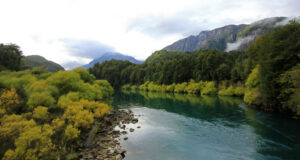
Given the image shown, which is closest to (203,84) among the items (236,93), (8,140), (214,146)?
(236,93)

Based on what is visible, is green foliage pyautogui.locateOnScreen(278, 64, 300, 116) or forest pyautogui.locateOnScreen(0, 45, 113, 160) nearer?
forest pyautogui.locateOnScreen(0, 45, 113, 160)

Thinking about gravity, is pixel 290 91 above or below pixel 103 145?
above

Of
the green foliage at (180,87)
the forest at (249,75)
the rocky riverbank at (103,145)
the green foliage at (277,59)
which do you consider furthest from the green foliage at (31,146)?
the green foliage at (180,87)

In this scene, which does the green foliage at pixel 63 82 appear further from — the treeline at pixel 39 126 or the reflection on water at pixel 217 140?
the reflection on water at pixel 217 140

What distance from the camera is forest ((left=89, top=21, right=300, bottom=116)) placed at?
31094 millimetres

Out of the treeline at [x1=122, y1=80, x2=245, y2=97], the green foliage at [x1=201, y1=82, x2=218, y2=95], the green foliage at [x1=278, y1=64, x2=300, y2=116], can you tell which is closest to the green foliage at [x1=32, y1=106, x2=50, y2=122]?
the green foliage at [x1=278, y1=64, x2=300, y2=116]

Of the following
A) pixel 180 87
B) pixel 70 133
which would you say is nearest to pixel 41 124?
pixel 70 133

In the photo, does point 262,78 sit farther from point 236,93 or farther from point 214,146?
point 236,93

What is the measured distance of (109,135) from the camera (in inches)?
956

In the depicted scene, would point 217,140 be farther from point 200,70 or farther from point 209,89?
point 200,70

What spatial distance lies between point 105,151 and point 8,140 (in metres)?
8.52

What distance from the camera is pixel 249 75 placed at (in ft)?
168

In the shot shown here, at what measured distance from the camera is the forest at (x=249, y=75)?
31094mm

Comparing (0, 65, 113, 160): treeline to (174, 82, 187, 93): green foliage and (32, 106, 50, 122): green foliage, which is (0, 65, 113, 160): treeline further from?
(174, 82, 187, 93): green foliage
